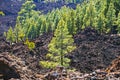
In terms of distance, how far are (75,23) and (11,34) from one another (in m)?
27.8

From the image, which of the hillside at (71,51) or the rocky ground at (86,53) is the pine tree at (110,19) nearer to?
the hillside at (71,51)

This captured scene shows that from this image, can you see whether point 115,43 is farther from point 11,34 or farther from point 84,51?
point 11,34

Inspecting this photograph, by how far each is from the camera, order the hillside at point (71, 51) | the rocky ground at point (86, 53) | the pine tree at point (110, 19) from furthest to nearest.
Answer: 1. the pine tree at point (110, 19)
2. the rocky ground at point (86, 53)
3. the hillside at point (71, 51)

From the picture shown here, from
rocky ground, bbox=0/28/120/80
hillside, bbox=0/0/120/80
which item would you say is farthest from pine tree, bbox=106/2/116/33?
rocky ground, bbox=0/28/120/80

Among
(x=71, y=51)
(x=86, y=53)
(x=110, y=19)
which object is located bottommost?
(x=86, y=53)

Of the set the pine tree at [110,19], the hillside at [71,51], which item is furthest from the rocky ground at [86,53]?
the pine tree at [110,19]

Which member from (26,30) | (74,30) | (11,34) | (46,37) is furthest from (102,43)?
(26,30)

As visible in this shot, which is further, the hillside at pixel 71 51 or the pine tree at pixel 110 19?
the pine tree at pixel 110 19

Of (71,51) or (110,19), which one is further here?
(110,19)

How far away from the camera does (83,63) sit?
72.4m

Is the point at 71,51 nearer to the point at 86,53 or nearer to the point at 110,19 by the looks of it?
the point at 86,53

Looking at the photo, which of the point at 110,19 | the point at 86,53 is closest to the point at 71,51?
the point at 86,53

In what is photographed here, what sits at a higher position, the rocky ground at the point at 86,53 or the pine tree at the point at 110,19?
the pine tree at the point at 110,19

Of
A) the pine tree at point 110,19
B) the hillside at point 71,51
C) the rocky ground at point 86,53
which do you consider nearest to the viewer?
the hillside at point 71,51
